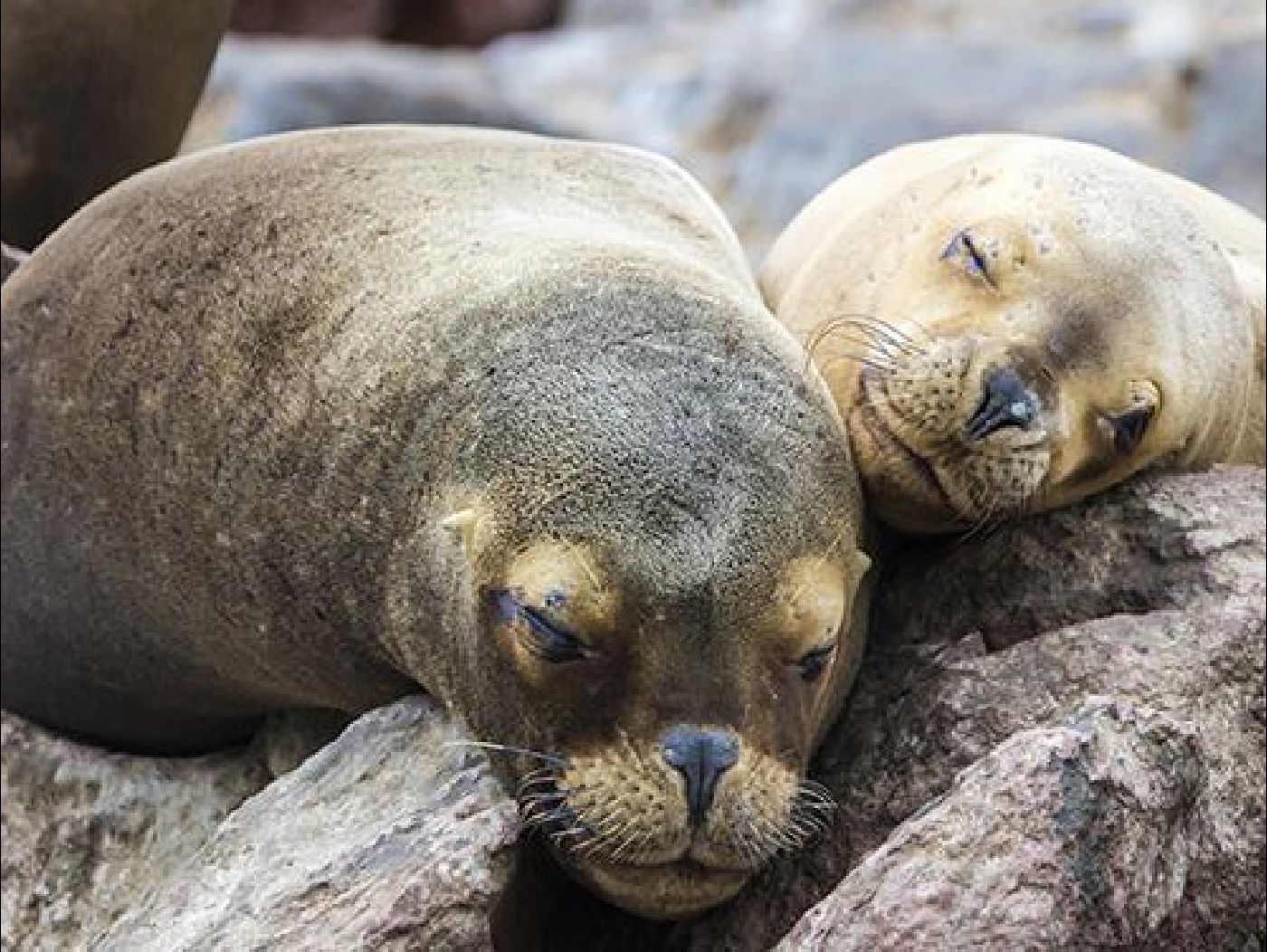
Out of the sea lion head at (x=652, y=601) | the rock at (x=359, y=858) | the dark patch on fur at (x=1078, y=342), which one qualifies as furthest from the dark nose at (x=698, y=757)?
the dark patch on fur at (x=1078, y=342)

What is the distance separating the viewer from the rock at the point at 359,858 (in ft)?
12.4

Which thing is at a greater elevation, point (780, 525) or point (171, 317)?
point (780, 525)

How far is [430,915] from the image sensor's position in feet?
12.3

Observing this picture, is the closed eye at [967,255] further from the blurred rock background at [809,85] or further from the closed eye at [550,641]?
the blurred rock background at [809,85]

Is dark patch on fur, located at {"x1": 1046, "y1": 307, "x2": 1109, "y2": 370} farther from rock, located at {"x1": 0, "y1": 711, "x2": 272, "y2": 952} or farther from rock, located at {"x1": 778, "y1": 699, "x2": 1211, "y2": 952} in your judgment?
rock, located at {"x1": 0, "y1": 711, "x2": 272, "y2": 952}

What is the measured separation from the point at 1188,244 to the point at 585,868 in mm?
A: 1763

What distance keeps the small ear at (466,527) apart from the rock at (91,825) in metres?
1.37

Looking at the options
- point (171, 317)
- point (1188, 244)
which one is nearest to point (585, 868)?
point (171, 317)

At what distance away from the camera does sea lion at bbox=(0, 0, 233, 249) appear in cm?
636

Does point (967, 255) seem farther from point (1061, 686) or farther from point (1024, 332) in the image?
point (1061, 686)

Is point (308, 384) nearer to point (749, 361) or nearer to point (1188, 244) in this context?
point (749, 361)

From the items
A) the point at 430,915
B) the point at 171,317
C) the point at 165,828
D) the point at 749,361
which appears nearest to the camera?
the point at 430,915

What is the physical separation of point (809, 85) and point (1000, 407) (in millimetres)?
9665

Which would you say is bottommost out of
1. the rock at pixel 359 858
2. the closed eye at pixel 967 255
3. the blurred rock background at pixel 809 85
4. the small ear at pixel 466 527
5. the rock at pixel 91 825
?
the blurred rock background at pixel 809 85
